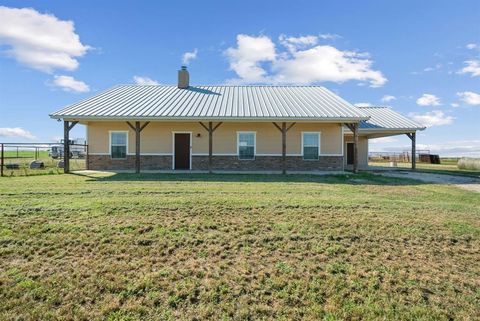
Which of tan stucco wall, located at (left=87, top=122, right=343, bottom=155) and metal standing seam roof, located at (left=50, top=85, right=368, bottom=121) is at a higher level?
metal standing seam roof, located at (left=50, top=85, right=368, bottom=121)

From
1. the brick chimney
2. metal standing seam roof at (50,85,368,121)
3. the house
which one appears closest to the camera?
metal standing seam roof at (50,85,368,121)

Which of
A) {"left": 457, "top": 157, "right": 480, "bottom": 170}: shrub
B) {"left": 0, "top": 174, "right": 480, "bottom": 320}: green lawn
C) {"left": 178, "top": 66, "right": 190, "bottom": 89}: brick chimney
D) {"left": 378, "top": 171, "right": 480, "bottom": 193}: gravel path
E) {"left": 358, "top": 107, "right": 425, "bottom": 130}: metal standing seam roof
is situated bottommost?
{"left": 0, "top": 174, "right": 480, "bottom": 320}: green lawn

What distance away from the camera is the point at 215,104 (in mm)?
15773

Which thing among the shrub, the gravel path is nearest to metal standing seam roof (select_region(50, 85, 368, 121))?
the gravel path

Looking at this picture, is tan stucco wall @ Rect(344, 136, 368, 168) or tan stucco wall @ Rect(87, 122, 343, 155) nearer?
tan stucco wall @ Rect(87, 122, 343, 155)

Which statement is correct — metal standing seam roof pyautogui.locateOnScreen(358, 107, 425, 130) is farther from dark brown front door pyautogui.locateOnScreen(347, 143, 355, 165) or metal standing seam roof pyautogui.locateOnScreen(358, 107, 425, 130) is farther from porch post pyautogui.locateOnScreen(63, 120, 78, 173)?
porch post pyautogui.locateOnScreen(63, 120, 78, 173)

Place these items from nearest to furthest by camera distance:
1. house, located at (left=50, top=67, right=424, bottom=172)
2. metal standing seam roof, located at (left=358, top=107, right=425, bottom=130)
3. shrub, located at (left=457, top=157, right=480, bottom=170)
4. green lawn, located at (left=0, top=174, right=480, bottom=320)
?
green lawn, located at (left=0, top=174, right=480, bottom=320) → house, located at (left=50, top=67, right=424, bottom=172) → metal standing seam roof, located at (left=358, top=107, right=425, bottom=130) → shrub, located at (left=457, top=157, right=480, bottom=170)

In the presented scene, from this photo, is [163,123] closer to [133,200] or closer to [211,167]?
[211,167]

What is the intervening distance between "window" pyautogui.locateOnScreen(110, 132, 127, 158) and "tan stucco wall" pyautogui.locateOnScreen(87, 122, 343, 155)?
24 centimetres

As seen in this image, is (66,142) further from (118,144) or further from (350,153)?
(350,153)

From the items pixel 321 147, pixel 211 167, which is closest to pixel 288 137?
pixel 321 147

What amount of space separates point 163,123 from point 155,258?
1243 cm

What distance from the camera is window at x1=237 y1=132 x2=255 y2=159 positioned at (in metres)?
15.6

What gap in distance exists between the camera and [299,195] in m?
7.87
